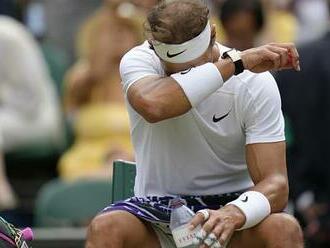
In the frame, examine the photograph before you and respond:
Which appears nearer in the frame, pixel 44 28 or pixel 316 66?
pixel 316 66

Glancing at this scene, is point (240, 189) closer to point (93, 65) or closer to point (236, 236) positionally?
point (236, 236)

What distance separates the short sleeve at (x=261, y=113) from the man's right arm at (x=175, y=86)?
5.5 inches

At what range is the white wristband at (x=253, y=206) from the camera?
606 centimetres

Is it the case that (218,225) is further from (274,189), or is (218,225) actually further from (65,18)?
(65,18)

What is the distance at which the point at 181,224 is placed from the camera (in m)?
6.12

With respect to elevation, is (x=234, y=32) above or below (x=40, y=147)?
above

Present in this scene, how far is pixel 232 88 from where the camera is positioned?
6.29m

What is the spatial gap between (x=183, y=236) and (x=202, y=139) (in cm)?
48

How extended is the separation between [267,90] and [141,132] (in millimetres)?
558

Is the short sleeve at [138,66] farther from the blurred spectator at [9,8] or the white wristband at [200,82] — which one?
the blurred spectator at [9,8]

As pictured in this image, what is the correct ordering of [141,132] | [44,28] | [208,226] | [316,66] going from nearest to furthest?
[208,226] → [141,132] → [316,66] → [44,28]

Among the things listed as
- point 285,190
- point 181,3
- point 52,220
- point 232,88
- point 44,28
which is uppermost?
point 181,3

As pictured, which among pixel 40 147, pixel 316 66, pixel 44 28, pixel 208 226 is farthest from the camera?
pixel 44 28

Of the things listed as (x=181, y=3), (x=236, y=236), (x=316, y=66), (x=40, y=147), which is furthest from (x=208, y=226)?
(x=40, y=147)
